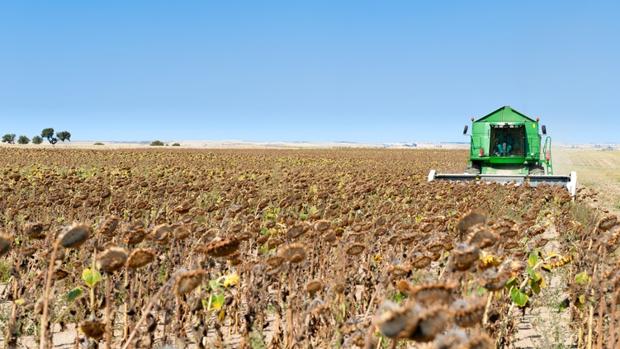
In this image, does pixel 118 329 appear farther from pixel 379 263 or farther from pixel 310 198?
pixel 310 198

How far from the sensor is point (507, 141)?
2216cm

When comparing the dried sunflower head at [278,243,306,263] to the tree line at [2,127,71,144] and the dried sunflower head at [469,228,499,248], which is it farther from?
the tree line at [2,127,71,144]

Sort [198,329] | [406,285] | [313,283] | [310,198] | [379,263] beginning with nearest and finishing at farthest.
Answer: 1. [406,285]
2. [198,329]
3. [313,283]
4. [379,263]
5. [310,198]

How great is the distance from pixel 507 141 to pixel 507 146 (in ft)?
0.54

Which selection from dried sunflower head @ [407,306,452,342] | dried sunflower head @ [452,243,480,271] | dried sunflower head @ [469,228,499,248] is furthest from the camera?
dried sunflower head @ [469,228,499,248]

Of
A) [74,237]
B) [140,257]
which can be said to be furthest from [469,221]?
[74,237]

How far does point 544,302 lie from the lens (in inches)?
244

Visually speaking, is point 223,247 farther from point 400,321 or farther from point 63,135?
point 63,135

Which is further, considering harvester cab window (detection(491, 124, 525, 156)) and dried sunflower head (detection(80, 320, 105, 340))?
harvester cab window (detection(491, 124, 525, 156))

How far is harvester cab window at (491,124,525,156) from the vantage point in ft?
72.3

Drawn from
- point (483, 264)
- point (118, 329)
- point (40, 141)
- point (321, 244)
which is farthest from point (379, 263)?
point (40, 141)

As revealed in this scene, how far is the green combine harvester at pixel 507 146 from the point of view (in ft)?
70.0

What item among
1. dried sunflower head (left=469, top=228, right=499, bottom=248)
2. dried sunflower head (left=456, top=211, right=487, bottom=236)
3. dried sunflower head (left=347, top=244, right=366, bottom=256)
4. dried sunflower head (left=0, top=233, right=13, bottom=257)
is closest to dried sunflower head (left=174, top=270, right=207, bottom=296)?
dried sunflower head (left=0, top=233, right=13, bottom=257)

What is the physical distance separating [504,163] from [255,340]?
18.8m
